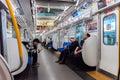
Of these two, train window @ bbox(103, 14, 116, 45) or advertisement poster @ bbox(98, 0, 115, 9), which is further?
train window @ bbox(103, 14, 116, 45)

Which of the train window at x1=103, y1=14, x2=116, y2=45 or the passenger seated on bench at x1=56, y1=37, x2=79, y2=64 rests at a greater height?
the train window at x1=103, y1=14, x2=116, y2=45

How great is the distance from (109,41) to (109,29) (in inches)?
13.2

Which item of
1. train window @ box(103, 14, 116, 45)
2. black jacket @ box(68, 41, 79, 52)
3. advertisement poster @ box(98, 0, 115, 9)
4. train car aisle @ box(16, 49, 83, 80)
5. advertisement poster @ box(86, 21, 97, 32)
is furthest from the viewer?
black jacket @ box(68, 41, 79, 52)

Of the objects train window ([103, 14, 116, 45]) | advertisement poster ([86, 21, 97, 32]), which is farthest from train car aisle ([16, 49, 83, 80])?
advertisement poster ([86, 21, 97, 32])

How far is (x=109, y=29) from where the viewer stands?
4488mm

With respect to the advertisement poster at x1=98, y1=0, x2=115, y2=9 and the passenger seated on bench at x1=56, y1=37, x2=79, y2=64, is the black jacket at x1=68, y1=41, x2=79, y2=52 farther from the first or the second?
the advertisement poster at x1=98, y1=0, x2=115, y2=9

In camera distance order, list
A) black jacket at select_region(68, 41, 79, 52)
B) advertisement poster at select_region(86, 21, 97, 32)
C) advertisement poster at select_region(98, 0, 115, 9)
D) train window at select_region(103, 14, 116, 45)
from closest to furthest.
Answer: advertisement poster at select_region(98, 0, 115, 9) < train window at select_region(103, 14, 116, 45) < advertisement poster at select_region(86, 21, 97, 32) < black jacket at select_region(68, 41, 79, 52)

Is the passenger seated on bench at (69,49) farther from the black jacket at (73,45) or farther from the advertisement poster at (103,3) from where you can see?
the advertisement poster at (103,3)

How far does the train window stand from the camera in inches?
169

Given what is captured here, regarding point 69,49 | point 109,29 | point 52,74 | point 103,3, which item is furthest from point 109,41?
point 69,49

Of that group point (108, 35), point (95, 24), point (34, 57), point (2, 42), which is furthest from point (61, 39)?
point (2, 42)

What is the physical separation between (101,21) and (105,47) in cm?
81

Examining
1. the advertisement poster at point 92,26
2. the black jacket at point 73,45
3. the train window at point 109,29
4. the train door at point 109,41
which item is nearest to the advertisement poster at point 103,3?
the train door at point 109,41

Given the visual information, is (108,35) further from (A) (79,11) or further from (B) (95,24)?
(A) (79,11)
